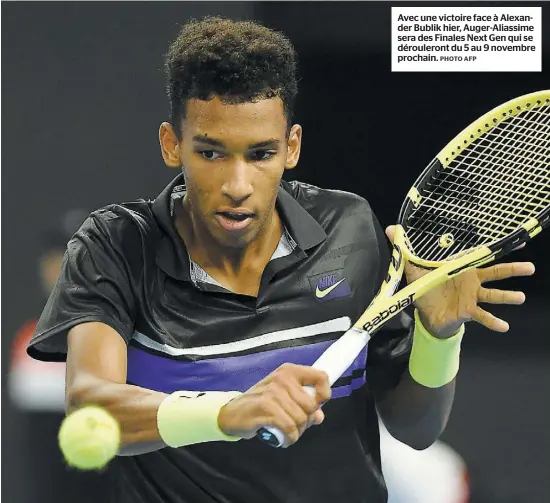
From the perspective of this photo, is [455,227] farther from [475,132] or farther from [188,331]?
[188,331]

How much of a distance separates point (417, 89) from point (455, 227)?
0.38m

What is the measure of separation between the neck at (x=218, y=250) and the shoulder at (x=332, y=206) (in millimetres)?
88

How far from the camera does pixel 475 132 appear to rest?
1589 mm

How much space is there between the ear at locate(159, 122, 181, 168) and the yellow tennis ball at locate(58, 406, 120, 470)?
0.38 metres

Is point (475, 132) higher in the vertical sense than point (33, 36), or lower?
lower

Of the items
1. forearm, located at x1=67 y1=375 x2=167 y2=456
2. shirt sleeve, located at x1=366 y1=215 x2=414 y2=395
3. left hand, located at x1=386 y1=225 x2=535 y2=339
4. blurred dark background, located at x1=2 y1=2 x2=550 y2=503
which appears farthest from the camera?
blurred dark background, located at x1=2 y1=2 x2=550 y2=503

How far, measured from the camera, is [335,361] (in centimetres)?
128

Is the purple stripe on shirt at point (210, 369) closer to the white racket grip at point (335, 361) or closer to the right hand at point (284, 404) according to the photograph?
the white racket grip at point (335, 361)

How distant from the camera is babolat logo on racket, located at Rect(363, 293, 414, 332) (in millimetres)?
1389

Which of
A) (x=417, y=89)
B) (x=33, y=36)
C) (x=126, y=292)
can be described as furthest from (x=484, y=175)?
(x=33, y=36)

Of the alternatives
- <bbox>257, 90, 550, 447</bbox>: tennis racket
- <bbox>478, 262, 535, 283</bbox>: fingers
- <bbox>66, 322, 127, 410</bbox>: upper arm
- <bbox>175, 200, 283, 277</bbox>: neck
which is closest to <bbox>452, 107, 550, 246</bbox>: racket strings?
<bbox>257, 90, 550, 447</bbox>: tennis racket

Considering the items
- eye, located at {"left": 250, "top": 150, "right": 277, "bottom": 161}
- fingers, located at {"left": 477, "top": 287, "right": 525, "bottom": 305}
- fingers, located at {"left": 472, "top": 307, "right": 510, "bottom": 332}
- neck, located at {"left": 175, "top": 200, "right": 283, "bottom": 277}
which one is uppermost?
eye, located at {"left": 250, "top": 150, "right": 277, "bottom": 161}
